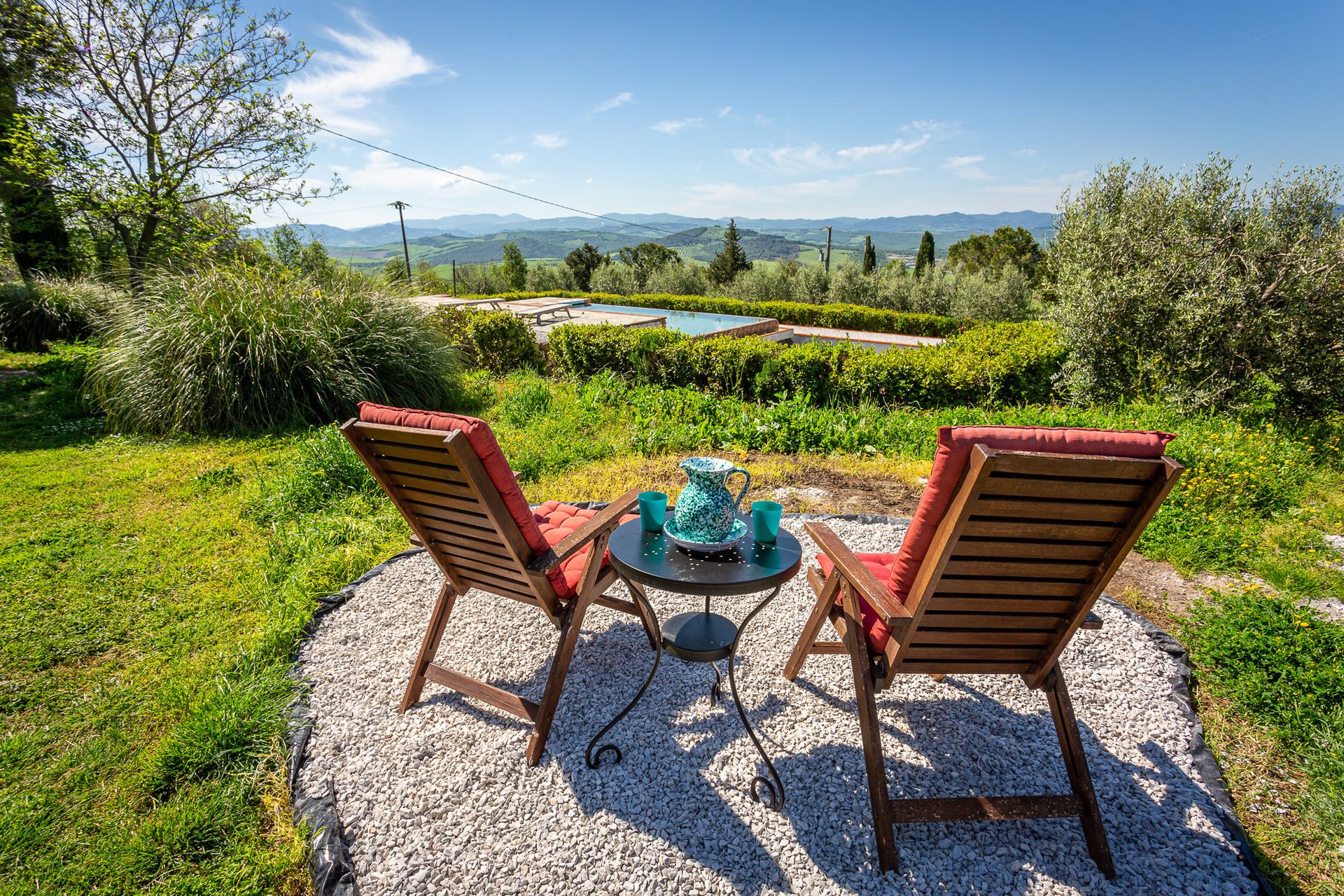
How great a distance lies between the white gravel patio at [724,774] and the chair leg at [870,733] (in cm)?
9

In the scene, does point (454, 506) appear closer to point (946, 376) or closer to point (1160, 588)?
point (1160, 588)

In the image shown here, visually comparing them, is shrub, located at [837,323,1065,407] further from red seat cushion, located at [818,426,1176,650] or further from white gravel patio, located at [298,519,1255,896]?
red seat cushion, located at [818,426,1176,650]

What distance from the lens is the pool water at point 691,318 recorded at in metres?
19.3

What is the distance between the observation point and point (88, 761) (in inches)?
88.3

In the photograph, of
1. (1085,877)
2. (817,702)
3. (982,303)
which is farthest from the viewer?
(982,303)

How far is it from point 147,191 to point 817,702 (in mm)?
11691

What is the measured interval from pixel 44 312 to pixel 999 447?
587 inches

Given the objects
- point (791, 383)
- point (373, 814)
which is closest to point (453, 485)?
point (373, 814)

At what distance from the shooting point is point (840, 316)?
66.1 feet

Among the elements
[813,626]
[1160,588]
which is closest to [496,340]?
[813,626]

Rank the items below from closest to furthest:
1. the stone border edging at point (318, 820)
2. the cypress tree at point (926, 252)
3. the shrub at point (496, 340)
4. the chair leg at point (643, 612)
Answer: the stone border edging at point (318, 820)
the chair leg at point (643, 612)
the shrub at point (496, 340)
the cypress tree at point (926, 252)

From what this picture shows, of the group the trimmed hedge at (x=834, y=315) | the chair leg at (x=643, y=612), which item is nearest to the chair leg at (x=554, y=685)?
the chair leg at (x=643, y=612)

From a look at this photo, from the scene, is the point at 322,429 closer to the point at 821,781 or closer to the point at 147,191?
the point at 821,781

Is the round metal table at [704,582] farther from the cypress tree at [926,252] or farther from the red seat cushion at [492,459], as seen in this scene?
the cypress tree at [926,252]
